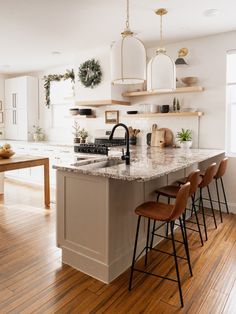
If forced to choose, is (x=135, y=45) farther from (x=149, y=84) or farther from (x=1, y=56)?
(x=1, y=56)

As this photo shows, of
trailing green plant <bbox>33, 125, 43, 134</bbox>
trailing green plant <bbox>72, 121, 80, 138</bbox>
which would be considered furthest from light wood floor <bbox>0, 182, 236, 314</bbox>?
trailing green plant <bbox>33, 125, 43, 134</bbox>

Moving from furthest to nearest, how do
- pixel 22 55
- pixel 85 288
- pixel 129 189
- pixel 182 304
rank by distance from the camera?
pixel 22 55, pixel 129 189, pixel 85 288, pixel 182 304

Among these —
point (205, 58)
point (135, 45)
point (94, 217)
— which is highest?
point (205, 58)

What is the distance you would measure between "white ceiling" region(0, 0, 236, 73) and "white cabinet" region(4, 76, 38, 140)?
1765 mm

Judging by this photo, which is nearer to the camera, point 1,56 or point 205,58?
point 205,58

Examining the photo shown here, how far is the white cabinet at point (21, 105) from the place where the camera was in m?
6.96

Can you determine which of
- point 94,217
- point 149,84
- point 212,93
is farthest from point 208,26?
point 94,217

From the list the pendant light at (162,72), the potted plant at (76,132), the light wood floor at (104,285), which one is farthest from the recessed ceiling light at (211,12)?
the potted plant at (76,132)

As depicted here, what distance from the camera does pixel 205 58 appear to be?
14.6 feet

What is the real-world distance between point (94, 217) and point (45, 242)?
1.09 metres

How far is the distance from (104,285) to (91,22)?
3251mm

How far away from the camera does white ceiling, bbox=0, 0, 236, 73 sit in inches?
126

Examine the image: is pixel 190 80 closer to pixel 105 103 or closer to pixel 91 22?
pixel 105 103

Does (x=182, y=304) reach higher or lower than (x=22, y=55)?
lower
